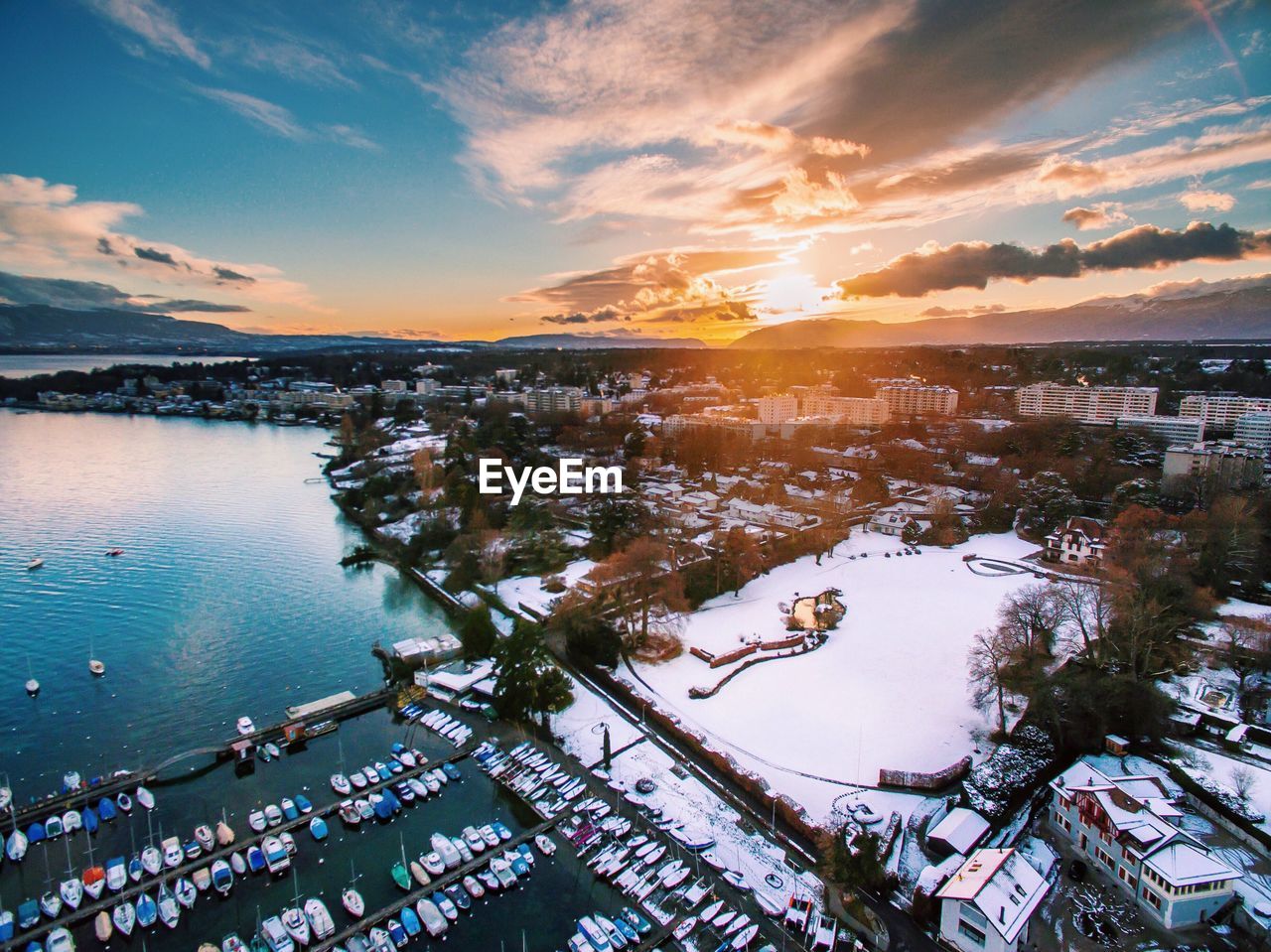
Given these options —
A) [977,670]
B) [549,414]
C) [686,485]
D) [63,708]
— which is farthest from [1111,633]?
[549,414]

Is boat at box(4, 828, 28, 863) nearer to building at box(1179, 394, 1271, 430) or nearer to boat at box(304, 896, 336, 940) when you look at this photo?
boat at box(304, 896, 336, 940)

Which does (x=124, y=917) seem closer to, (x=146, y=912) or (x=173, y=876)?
(x=146, y=912)

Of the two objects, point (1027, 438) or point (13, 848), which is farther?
point (1027, 438)

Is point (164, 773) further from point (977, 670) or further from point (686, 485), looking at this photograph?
point (686, 485)

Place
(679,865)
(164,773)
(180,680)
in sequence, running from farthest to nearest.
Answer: (180,680), (164,773), (679,865)

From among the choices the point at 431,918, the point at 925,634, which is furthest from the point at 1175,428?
the point at 431,918

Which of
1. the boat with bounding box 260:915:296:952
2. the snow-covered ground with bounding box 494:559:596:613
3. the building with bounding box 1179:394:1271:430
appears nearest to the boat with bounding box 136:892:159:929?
the boat with bounding box 260:915:296:952

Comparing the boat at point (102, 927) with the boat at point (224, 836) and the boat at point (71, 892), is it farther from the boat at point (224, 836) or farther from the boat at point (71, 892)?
the boat at point (224, 836)
